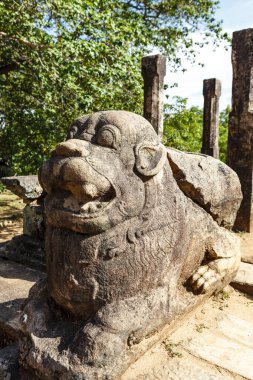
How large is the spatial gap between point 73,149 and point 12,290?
7.12 feet

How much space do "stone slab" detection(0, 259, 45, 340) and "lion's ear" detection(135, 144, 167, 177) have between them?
5.34ft

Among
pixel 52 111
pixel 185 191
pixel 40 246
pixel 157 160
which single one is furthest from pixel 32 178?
pixel 157 160

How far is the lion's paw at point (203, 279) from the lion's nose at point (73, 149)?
1365 mm

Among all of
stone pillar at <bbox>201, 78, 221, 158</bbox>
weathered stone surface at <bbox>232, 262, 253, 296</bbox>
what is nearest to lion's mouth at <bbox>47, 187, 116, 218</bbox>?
weathered stone surface at <bbox>232, 262, 253, 296</bbox>

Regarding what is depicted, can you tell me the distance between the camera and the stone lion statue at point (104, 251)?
190 cm

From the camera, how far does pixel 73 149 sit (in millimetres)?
1921

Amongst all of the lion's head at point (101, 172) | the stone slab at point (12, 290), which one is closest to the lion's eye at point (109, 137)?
the lion's head at point (101, 172)

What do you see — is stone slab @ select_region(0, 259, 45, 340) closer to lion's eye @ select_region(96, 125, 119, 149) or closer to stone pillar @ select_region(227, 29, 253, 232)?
lion's eye @ select_region(96, 125, 119, 149)

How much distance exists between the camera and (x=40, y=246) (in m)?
4.44

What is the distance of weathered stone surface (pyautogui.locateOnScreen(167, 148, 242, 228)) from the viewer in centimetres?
259

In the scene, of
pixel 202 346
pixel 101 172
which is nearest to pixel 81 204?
pixel 101 172

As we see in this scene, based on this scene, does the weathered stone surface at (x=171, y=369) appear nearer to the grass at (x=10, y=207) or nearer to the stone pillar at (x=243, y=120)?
the stone pillar at (x=243, y=120)

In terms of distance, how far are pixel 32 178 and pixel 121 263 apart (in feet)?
10.8

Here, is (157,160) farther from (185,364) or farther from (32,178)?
(32,178)
